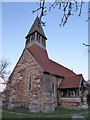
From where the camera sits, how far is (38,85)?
25.7m

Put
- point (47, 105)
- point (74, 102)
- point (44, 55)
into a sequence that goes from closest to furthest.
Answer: point (47, 105) → point (74, 102) → point (44, 55)

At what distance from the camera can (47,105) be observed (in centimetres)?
2470

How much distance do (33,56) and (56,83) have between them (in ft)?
17.6

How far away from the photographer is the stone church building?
2539cm

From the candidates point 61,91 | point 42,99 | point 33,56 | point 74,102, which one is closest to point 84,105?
point 74,102

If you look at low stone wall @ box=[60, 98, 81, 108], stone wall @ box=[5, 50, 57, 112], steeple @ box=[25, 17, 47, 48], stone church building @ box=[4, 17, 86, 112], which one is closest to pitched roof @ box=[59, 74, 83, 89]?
stone church building @ box=[4, 17, 86, 112]

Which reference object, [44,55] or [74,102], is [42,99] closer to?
[74,102]

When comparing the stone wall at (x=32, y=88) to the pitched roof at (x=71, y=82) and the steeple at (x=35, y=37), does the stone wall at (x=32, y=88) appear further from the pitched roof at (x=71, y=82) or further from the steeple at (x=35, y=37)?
the steeple at (x=35, y=37)

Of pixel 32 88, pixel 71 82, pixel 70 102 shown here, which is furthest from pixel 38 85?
pixel 71 82

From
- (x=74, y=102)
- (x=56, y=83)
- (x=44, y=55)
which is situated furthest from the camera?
(x=44, y=55)

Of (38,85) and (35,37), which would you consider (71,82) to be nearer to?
(38,85)

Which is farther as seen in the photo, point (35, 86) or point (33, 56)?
point (33, 56)

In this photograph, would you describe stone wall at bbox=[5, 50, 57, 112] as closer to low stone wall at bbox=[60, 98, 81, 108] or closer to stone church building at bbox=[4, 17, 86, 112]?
stone church building at bbox=[4, 17, 86, 112]

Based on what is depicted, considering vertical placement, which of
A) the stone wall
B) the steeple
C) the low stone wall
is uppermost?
the steeple
